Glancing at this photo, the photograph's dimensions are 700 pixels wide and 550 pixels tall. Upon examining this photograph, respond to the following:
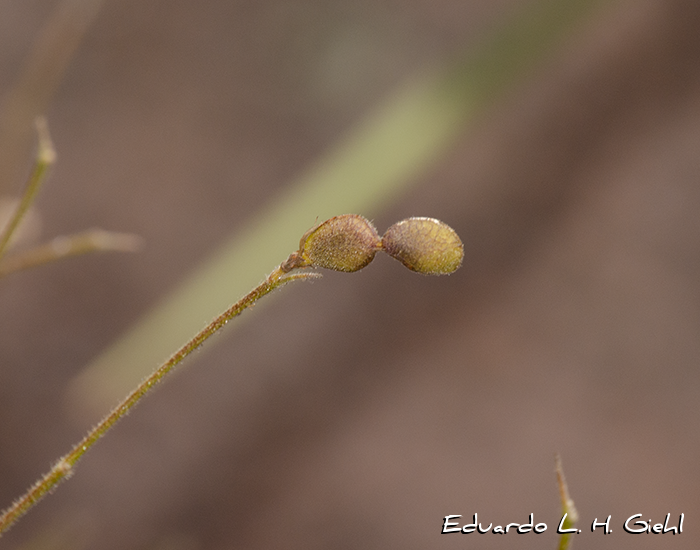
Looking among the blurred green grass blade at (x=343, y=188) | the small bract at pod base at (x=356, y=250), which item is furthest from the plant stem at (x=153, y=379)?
the blurred green grass blade at (x=343, y=188)

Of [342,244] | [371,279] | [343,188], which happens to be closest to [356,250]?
[342,244]

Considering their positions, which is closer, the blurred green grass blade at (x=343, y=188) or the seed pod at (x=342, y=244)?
the seed pod at (x=342, y=244)

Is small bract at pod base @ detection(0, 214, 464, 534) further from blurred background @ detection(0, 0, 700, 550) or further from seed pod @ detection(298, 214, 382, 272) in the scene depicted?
blurred background @ detection(0, 0, 700, 550)

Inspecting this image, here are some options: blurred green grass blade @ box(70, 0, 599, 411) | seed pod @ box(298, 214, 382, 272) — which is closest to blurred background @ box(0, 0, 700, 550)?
blurred green grass blade @ box(70, 0, 599, 411)

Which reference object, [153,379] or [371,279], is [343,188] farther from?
[153,379]

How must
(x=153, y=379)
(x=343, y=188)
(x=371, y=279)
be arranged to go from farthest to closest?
(x=371, y=279) → (x=343, y=188) → (x=153, y=379)

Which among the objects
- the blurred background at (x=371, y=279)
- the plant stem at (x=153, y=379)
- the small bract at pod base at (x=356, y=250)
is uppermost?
the blurred background at (x=371, y=279)

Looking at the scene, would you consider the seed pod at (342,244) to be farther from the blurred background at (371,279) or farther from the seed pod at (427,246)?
the blurred background at (371,279)
